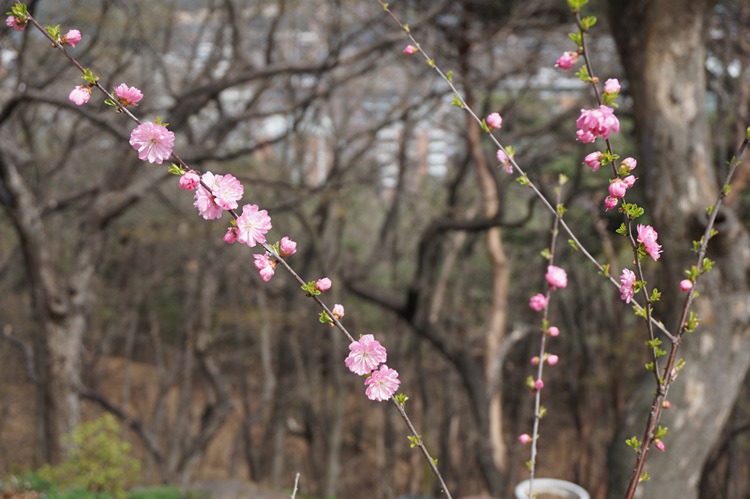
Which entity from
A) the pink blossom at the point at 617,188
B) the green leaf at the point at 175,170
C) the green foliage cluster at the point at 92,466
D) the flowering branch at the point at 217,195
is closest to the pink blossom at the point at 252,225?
the flowering branch at the point at 217,195

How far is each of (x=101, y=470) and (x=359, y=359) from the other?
3.94m

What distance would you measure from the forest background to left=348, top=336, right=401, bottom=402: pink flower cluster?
2555mm

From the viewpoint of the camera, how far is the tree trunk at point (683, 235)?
10.7ft

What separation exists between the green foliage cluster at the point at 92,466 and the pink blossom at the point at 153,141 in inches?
149

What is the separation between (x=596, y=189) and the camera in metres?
7.31

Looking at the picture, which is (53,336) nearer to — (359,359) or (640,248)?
(359,359)

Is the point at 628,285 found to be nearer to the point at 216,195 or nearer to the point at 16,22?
the point at 216,195

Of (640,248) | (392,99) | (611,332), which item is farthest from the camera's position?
(392,99)

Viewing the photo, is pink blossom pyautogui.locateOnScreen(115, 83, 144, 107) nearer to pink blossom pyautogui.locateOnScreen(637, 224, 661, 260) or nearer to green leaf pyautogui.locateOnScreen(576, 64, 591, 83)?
green leaf pyautogui.locateOnScreen(576, 64, 591, 83)

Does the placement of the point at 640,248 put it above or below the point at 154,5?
below

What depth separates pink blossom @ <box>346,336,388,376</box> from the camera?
4.00ft

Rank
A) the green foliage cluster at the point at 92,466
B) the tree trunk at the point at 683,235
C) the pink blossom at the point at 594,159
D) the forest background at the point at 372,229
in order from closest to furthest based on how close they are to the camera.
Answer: the pink blossom at the point at 594,159 < the tree trunk at the point at 683,235 < the forest background at the point at 372,229 < the green foliage cluster at the point at 92,466

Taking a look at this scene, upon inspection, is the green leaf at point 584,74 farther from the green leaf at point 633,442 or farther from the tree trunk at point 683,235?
the tree trunk at point 683,235

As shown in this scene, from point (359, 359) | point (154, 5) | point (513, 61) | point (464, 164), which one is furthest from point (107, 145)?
point (359, 359)
